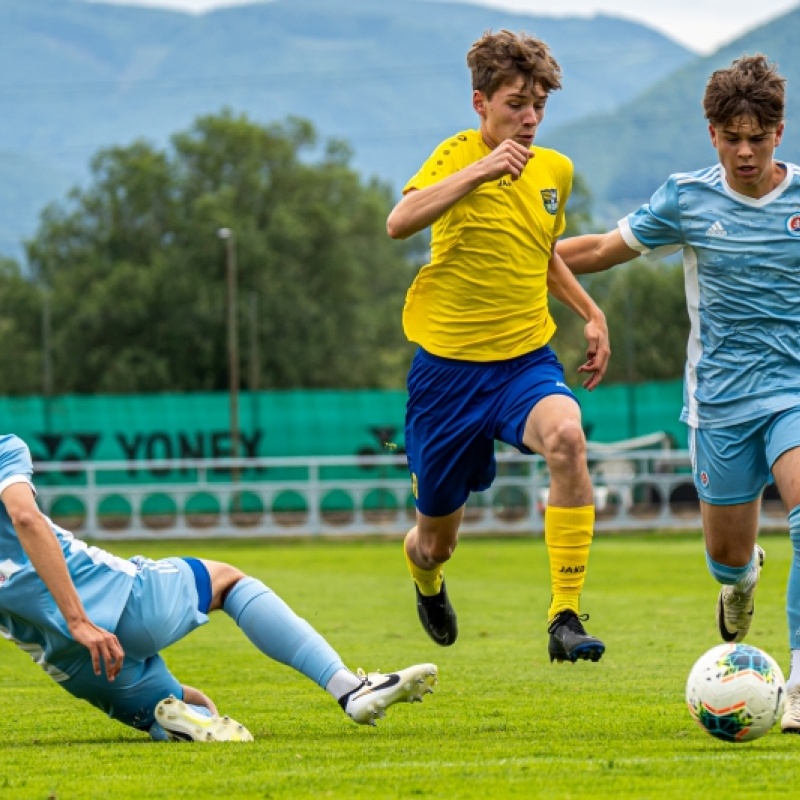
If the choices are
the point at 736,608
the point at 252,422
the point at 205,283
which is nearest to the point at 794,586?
the point at 736,608

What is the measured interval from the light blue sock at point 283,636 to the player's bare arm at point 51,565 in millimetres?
616

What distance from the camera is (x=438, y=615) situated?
7.82 metres

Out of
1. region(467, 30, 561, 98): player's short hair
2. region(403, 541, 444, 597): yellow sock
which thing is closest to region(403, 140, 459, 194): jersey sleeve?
region(467, 30, 561, 98): player's short hair

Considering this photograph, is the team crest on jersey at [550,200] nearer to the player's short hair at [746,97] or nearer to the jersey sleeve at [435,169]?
the jersey sleeve at [435,169]

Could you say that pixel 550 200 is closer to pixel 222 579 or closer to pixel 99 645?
pixel 222 579

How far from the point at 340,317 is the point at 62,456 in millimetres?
31981

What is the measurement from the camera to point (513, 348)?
655cm

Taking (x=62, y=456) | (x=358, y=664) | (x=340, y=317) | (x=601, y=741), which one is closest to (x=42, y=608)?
(x=601, y=741)

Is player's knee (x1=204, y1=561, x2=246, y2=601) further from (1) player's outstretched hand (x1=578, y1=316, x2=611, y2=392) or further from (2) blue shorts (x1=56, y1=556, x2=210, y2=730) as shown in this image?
(1) player's outstretched hand (x1=578, y1=316, x2=611, y2=392)

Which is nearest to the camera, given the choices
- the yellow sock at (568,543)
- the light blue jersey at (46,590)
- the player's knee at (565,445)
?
the light blue jersey at (46,590)

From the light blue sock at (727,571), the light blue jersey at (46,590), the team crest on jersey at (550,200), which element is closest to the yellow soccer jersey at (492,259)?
the team crest on jersey at (550,200)

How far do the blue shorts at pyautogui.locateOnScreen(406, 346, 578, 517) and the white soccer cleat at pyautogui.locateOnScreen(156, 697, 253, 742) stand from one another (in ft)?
5.49

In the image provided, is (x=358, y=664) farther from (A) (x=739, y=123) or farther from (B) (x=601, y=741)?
Result: (A) (x=739, y=123)

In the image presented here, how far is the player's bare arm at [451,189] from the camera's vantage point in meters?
5.84
